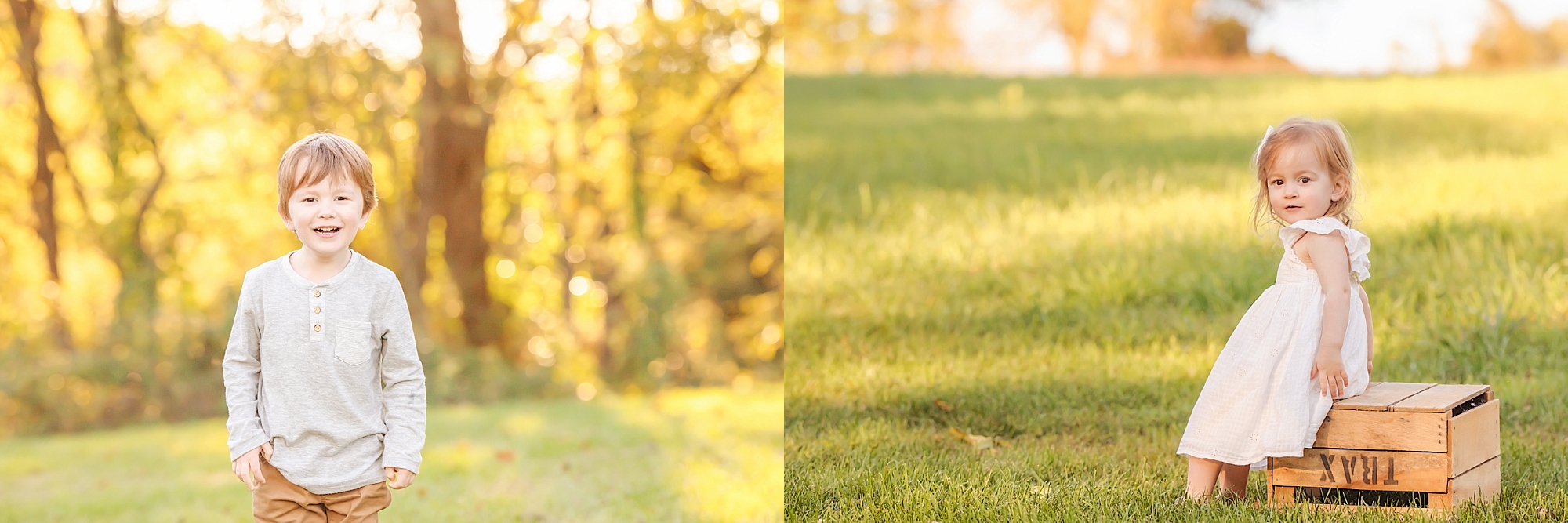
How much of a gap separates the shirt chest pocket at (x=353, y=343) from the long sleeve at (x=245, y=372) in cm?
15

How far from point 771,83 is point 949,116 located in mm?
1615

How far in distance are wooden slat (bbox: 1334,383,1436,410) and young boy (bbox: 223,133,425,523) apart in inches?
81.3

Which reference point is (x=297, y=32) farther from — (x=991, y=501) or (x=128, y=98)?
(x=991, y=501)

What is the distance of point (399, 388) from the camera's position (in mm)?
2197

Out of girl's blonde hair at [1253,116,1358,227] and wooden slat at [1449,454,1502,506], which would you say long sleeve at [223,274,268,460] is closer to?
girl's blonde hair at [1253,116,1358,227]

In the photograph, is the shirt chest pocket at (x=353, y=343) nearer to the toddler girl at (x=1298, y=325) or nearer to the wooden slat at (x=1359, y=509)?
the toddler girl at (x=1298, y=325)

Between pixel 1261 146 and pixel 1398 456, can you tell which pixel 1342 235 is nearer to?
pixel 1261 146

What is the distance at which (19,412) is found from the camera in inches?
293

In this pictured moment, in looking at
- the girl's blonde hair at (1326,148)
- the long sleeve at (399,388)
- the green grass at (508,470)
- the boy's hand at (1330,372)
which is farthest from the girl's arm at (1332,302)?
the long sleeve at (399,388)

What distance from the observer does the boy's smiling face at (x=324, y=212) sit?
6.88 feet

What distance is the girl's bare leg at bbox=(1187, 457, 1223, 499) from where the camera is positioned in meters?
2.75

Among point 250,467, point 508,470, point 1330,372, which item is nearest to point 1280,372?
point 1330,372

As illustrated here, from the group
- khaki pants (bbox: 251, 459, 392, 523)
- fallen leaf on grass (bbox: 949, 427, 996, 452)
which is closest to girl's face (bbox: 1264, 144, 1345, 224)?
fallen leaf on grass (bbox: 949, 427, 996, 452)

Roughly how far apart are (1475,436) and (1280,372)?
0.49 meters
